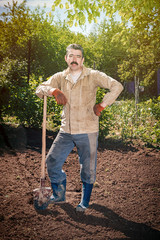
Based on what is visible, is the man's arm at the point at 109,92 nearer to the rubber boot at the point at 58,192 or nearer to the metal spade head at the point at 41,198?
the rubber boot at the point at 58,192

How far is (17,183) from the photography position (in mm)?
3367

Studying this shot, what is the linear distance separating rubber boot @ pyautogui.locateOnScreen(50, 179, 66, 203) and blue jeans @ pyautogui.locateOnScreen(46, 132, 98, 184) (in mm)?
112

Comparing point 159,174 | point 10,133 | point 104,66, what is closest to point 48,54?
point 104,66

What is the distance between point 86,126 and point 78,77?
57 centimetres

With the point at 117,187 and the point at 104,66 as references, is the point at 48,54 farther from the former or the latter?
the point at 117,187

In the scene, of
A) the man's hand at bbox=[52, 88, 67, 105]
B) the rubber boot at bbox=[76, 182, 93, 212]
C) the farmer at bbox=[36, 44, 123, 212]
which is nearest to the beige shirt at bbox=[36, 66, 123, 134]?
the farmer at bbox=[36, 44, 123, 212]

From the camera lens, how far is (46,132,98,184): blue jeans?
2553 millimetres

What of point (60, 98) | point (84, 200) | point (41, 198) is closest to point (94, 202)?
point (84, 200)

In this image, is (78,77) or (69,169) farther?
(69,169)

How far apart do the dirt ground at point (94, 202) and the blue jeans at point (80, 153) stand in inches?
17.6

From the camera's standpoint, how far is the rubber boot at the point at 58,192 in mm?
2790

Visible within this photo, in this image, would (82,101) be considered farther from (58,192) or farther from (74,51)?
(58,192)

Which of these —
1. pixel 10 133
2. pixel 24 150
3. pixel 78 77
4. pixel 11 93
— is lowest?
pixel 24 150

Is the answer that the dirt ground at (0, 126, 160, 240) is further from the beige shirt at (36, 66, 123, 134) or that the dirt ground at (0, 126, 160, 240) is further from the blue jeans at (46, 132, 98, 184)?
the beige shirt at (36, 66, 123, 134)
